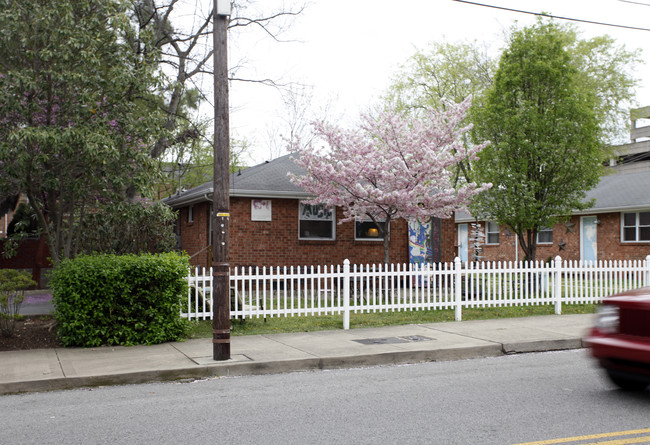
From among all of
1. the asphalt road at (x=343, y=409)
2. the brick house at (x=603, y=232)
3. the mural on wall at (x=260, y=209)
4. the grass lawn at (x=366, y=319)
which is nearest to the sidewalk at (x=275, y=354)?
the asphalt road at (x=343, y=409)

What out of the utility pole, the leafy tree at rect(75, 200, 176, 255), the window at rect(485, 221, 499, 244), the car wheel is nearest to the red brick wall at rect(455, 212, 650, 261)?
the window at rect(485, 221, 499, 244)

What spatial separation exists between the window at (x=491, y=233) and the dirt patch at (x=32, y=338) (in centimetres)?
2429

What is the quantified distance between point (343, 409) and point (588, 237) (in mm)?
23208

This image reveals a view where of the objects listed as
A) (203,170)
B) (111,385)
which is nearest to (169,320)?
(111,385)

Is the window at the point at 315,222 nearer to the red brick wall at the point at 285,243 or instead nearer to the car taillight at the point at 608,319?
the red brick wall at the point at 285,243

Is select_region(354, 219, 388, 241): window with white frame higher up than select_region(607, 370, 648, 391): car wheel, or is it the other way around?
select_region(354, 219, 388, 241): window with white frame

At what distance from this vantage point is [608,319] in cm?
620

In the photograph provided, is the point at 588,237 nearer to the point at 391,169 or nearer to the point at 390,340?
the point at 391,169

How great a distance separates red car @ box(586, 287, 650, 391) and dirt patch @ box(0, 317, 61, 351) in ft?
25.4

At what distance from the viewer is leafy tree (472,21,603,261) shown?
16078mm

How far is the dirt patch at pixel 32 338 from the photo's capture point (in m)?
9.42

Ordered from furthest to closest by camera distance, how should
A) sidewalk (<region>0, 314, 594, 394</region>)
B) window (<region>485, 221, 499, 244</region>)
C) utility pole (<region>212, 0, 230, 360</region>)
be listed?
window (<region>485, 221, 499, 244</region>)
utility pole (<region>212, 0, 230, 360</region>)
sidewalk (<region>0, 314, 594, 394</region>)

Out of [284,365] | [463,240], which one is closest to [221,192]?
[284,365]

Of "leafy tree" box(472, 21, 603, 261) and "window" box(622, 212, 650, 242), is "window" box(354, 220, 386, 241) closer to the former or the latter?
"leafy tree" box(472, 21, 603, 261)
